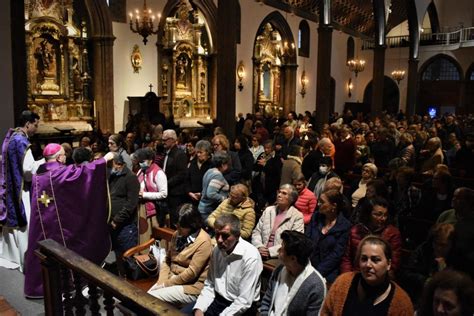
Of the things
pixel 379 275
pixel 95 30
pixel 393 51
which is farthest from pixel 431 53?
pixel 379 275

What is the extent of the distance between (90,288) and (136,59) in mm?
13381

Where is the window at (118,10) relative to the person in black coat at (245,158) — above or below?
above

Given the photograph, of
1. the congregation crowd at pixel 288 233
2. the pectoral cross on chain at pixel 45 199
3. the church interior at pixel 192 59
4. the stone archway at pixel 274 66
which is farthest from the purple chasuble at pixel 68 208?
the stone archway at pixel 274 66

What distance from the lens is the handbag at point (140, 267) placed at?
467 centimetres

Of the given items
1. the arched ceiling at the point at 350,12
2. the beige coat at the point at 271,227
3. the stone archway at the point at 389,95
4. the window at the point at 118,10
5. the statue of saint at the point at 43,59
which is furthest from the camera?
the stone archway at the point at 389,95

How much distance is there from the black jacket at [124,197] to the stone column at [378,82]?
56.9ft

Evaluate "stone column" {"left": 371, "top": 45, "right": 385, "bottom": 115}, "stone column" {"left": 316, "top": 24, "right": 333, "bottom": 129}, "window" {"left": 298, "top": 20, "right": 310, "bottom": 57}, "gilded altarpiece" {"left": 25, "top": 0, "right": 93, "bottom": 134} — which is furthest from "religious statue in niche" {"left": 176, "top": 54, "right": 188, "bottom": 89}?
"window" {"left": 298, "top": 20, "right": 310, "bottom": 57}

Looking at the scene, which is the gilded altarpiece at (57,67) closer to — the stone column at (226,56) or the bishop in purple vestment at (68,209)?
the stone column at (226,56)

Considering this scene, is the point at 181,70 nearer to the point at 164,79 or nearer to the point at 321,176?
the point at 164,79

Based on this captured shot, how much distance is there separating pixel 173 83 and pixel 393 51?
65.7 ft

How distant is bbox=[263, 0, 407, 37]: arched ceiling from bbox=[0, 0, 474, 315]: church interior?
118 millimetres

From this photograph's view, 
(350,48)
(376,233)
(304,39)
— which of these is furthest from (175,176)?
(350,48)

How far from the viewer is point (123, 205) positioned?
5.23m

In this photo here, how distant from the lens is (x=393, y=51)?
31.4 meters
